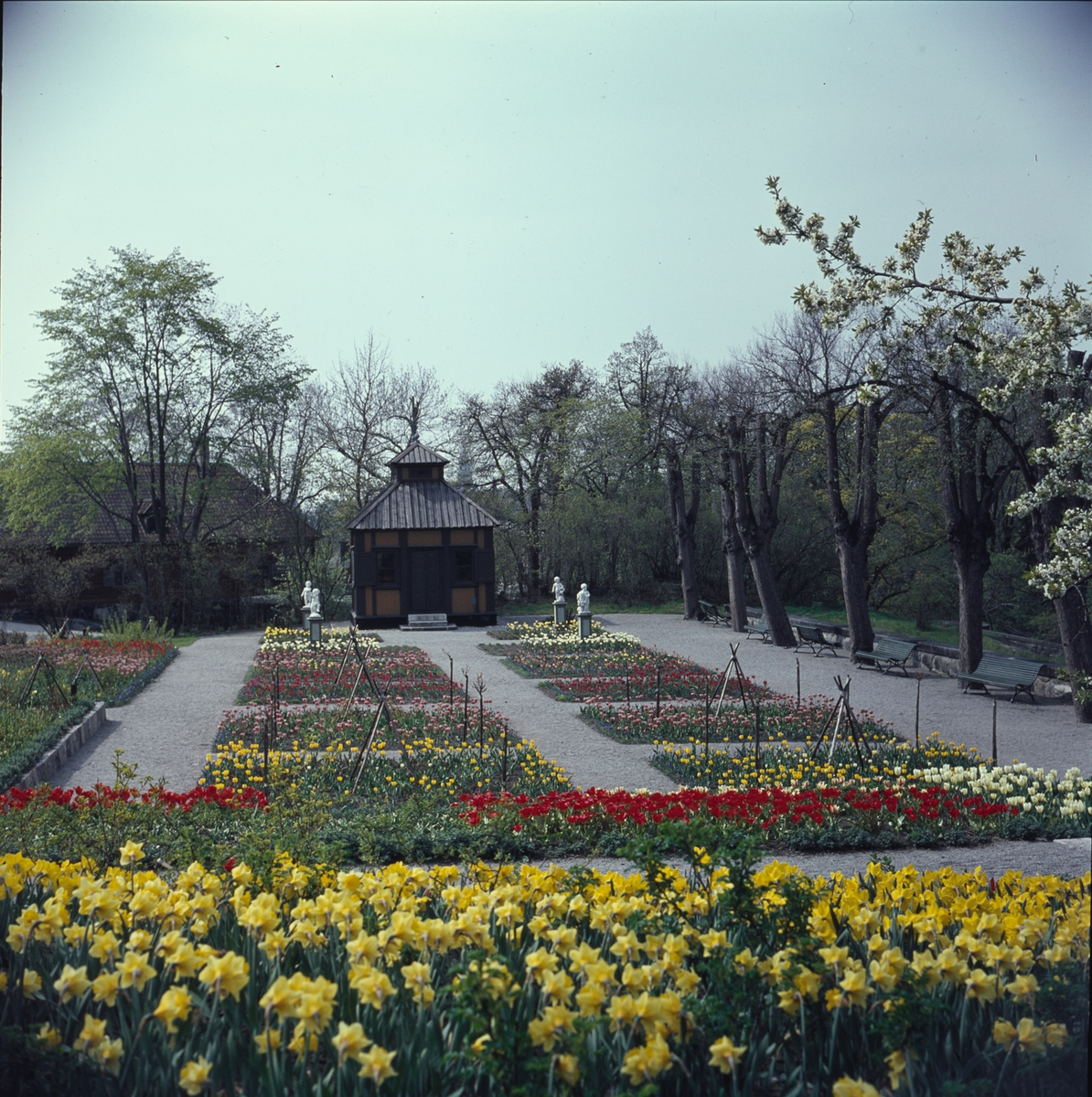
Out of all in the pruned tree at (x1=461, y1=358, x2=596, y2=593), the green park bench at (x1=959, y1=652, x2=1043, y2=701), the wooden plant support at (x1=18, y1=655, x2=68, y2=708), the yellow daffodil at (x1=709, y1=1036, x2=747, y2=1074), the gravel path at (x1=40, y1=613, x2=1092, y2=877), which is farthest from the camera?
the pruned tree at (x1=461, y1=358, x2=596, y2=593)

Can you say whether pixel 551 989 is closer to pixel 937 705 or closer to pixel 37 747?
pixel 37 747

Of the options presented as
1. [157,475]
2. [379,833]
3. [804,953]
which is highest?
[157,475]

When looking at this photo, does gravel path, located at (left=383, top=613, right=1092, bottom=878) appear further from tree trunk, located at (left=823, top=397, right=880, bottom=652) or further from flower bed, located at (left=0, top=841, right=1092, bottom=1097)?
flower bed, located at (left=0, top=841, right=1092, bottom=1097)

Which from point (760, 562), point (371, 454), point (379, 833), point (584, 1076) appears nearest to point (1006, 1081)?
point (584, 1076)

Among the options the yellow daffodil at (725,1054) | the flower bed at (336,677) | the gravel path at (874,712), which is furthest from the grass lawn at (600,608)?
the yellow daffodil at (725,1054)

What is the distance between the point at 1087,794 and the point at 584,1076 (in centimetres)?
686

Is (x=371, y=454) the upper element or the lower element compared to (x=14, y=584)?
upper

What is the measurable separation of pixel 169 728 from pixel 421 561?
18.0 m

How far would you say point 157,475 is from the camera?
3141 cm

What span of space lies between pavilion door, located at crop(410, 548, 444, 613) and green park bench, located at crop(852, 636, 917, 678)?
47.6ft

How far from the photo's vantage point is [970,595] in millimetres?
16344

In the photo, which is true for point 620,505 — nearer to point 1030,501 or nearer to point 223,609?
point 223,609

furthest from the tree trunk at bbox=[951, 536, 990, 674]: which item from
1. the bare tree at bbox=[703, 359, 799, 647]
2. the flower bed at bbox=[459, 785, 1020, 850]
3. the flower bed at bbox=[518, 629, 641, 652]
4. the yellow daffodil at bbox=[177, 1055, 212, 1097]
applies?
the yellow daffodil at bbox=[177, 1055, 212, 1097]

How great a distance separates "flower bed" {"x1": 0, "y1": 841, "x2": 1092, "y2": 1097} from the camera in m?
2.58
